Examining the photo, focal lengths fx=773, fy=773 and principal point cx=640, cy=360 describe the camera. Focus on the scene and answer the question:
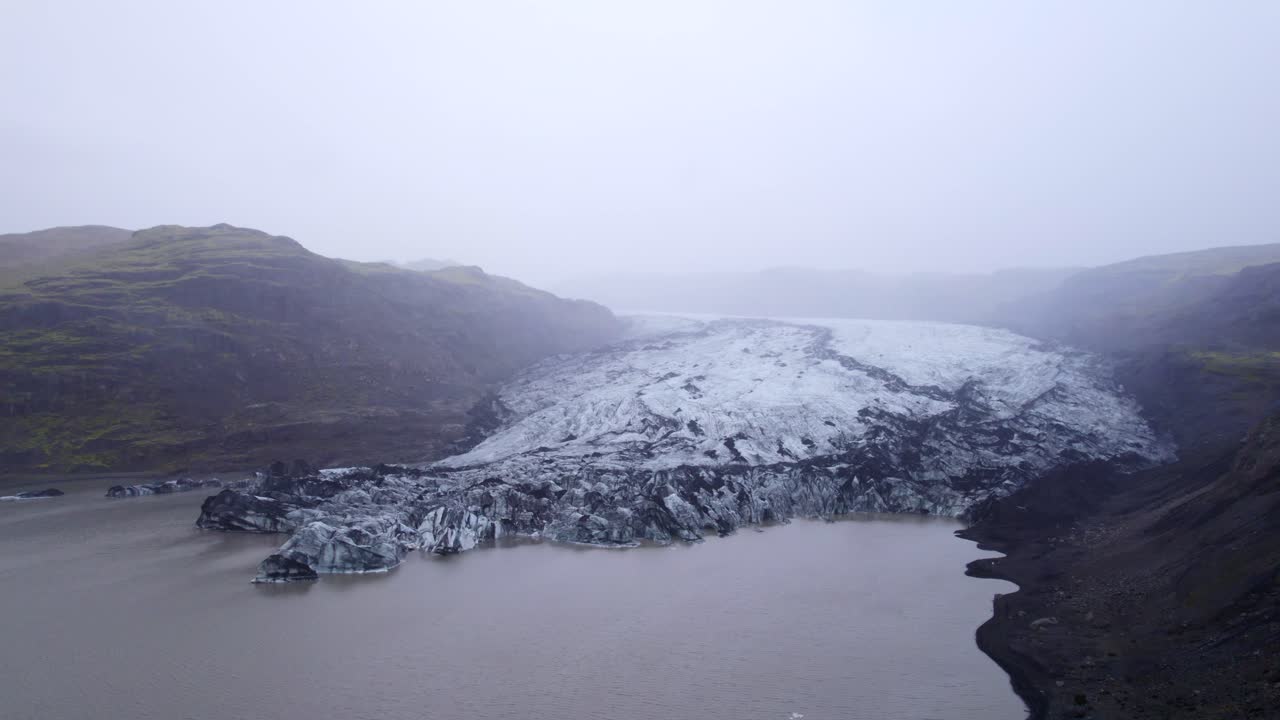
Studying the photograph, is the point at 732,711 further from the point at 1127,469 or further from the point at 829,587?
the point at 1127,469

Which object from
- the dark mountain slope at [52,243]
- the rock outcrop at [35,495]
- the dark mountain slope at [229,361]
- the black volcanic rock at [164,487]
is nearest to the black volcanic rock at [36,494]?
the rock outcrop at [35,495]

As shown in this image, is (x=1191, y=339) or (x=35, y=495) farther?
(x=1191, y=339)

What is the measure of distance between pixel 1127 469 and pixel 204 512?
28360 millimetres

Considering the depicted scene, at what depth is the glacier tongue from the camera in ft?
71.9

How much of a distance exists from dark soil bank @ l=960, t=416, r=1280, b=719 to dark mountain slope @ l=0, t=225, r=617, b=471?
70.9 ft

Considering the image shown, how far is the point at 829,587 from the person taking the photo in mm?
17219

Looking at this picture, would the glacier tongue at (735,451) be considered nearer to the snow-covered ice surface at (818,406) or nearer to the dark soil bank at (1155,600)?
the snow-covered ice surface at (818,406)

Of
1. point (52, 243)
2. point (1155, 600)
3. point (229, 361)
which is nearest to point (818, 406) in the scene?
point (1155, 600)

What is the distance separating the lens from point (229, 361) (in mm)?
33719

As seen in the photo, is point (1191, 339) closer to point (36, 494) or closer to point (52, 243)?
point (36, 494)

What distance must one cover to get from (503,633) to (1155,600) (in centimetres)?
1182

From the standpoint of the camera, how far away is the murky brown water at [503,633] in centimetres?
1178

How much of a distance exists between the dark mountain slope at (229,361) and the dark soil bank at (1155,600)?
70.9 feet

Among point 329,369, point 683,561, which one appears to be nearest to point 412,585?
point 683,561
